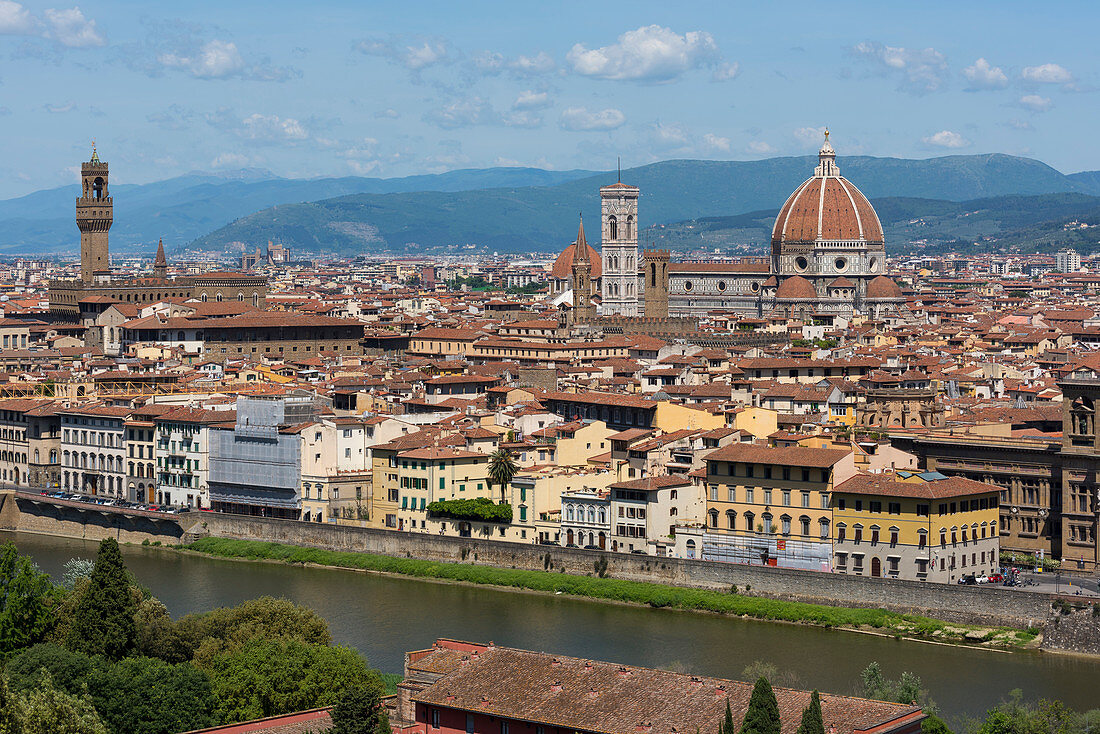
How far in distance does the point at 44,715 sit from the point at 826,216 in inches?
4249

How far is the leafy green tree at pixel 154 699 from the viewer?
91.9 ft

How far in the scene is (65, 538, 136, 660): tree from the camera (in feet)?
104

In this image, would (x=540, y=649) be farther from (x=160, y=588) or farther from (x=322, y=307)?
(x=322, y=307)

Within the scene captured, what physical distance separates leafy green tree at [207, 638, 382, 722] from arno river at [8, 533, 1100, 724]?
19.3ft

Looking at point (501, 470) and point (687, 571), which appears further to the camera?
point (501, 470)

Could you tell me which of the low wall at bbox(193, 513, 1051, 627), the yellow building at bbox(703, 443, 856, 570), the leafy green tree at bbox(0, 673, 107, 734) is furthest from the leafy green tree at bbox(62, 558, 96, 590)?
the leafy green tree at bbox(0, 673, 107, 734)

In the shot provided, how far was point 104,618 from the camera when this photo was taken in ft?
106

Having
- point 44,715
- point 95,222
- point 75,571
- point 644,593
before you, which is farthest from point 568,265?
point 44,715

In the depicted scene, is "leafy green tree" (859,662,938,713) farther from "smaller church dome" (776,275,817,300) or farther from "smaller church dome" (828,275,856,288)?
"smaller church dome" (828,275,856,288)

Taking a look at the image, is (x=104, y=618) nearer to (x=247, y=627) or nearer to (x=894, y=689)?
(x=247, y=627)

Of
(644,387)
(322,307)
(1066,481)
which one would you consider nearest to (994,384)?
(644,387)

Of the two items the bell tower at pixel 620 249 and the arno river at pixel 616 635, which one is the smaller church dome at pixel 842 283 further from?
the arno river at pixel 616 635

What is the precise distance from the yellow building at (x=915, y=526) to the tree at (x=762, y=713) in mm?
17179

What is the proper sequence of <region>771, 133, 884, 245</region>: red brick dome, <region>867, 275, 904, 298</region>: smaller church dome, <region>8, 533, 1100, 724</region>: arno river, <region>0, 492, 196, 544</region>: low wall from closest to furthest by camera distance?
1. <region>8, 533, 1100, 724</region>: arno river
2. <region>0, 492, 196, 544</region>: low wall
3. <region>867, 275, 904, 298</region>: smaller church dome
4. <region>771, 133, 884, 245</region>: red brick dome
